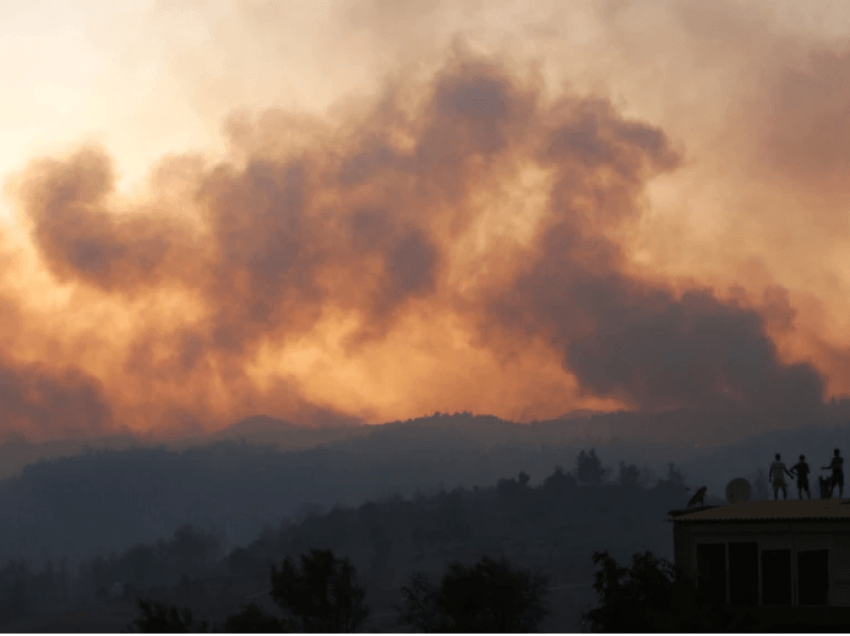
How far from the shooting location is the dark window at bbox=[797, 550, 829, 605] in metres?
41.8

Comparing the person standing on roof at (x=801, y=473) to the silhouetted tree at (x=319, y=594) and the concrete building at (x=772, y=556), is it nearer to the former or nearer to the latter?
the concrete building at (x=772, y=556)

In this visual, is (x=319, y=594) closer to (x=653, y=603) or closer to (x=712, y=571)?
(x=653, y=603)

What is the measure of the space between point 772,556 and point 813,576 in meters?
1.71

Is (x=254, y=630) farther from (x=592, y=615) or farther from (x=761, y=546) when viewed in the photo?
(x=761, y=546)

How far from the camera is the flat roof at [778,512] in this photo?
139 feet

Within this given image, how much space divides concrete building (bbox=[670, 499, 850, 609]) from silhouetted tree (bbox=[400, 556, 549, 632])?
50320 millimetres

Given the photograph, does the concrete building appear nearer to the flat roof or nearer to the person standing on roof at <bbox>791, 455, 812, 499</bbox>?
the flat roof

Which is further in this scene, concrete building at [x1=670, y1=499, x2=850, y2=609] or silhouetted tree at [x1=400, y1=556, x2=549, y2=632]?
silhouetted tree at [x1=400, y1=556, x2=549, y2=632]

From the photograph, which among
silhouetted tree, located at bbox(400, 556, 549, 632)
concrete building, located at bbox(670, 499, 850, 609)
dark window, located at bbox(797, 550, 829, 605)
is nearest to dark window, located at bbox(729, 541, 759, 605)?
concrete building, located at bbox(670, 499, 850, 609)

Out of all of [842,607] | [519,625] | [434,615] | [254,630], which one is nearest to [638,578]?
[842,607]

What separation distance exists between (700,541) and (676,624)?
3940mm

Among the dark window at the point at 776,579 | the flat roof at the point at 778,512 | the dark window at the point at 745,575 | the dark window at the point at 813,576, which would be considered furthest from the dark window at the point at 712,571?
the dark window at the point at 813,576

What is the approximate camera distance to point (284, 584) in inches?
4188

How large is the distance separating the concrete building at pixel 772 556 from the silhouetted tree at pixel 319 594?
6517cm
